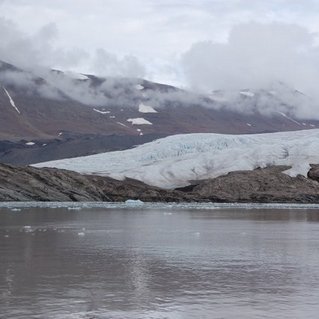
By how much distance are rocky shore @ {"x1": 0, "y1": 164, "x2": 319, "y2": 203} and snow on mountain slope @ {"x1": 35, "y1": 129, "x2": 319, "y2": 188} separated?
57.9 inches

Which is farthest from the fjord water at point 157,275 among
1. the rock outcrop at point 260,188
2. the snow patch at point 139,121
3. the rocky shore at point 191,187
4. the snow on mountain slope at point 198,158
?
the snow patch at point 139,121

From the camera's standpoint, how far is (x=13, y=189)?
54.6 meters

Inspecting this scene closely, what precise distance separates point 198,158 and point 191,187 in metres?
5.22

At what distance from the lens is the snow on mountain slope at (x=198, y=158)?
6619 centimetres

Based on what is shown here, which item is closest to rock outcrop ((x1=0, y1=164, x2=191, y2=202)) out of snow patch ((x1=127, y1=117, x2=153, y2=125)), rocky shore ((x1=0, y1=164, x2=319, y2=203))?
rocky shore ((x1=0, y1=164, x2=319, y2=203))

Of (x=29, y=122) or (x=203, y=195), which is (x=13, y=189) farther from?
(x=29, y=122)

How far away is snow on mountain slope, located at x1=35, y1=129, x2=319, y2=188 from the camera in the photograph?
66188 mm

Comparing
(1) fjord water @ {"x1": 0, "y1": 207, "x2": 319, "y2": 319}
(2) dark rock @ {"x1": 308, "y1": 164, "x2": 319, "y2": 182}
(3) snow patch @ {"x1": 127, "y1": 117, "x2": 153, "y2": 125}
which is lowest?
(1) fjord water @ {"x1": 0, "y1": 207, "x2": 319, "y2": 319}

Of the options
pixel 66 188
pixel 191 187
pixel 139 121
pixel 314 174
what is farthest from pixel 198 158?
pixel 139 121

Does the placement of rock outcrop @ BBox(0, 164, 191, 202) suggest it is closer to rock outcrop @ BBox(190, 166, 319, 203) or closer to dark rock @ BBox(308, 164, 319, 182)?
rock outcrop @ BBox(190, 166, 319, 203)

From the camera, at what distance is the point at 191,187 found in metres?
65.1

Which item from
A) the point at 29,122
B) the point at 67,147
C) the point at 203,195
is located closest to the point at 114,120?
the point at 29,122

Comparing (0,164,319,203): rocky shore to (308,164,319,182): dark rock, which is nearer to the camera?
(0,164,319,203): rocky shore

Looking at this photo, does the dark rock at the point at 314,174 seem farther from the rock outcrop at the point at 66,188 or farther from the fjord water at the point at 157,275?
the fjord water at the point at 157,275
